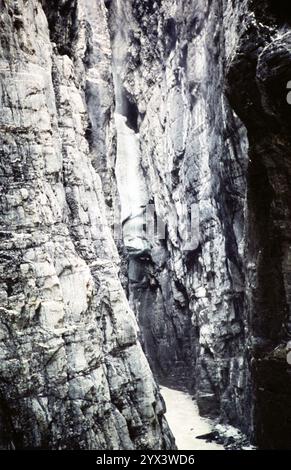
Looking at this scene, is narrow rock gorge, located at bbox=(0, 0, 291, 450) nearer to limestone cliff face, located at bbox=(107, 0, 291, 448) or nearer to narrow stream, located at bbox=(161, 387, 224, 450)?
limestone cliff face, located at bbox=(107, 0, 291, 448)

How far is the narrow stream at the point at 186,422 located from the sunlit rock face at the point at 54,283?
6.08 meters

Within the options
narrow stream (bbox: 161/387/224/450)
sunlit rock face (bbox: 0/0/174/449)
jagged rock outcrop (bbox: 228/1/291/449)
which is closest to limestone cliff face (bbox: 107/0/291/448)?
jagged rock outcrop (bbox: 228/1/291/449)

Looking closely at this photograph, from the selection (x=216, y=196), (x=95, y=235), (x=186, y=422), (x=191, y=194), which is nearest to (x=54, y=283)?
(x=95, y=235)

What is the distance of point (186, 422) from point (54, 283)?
1411 centimetres

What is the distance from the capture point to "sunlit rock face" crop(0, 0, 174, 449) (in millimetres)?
10688

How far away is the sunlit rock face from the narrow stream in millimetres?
6083

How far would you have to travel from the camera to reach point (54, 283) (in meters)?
11.5

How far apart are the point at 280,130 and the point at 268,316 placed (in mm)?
5654

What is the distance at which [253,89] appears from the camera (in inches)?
471

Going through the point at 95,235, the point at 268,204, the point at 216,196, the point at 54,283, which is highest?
the point at 216,196

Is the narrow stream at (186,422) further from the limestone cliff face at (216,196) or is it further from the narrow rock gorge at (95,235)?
the narrow rock gorge at (95,235)

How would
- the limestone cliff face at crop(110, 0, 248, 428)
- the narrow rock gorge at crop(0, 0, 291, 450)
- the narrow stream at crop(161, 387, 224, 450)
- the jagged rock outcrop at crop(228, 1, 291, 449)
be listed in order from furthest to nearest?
the limestone cliff face at crop(110, 0, 248, 428), the narrow stream at crop(161, 387, 224, 450), the jagged rock outcrop at crop(228, 1, 291, 449), the narrow rock gorge at crop(0, 0, 291, 450)

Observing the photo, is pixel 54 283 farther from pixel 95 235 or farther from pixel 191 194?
pixel 191 194

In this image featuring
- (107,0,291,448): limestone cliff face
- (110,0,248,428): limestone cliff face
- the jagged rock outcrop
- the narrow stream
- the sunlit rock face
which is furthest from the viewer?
(110,0,248,428): limestone cliff face
